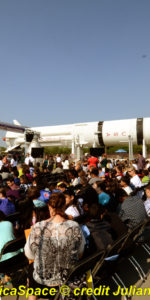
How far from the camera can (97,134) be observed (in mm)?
22578

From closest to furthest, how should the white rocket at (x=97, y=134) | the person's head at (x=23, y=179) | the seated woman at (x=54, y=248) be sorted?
the seated woman at (x=54, y=248) → the person's head at (x=23, y=179) → the white rocket at (x=97, y=134)

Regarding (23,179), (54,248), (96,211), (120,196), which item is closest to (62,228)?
(54,248)

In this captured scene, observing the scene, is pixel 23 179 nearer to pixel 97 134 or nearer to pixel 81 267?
pixel 81 267

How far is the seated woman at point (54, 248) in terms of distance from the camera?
2551mm

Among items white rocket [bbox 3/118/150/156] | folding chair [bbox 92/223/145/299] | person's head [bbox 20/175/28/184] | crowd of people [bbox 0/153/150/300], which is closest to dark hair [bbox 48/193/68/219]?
crowd of people [bbox 0/153/150/300]

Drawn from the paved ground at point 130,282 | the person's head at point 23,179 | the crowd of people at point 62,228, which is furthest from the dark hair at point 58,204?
the person's head at point 23,179

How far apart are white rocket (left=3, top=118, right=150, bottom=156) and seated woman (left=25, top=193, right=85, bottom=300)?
1882 centimetres

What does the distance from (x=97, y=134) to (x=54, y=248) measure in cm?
2030

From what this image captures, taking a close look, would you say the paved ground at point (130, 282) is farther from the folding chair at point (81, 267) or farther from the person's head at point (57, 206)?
the person's head at point (57, 206)

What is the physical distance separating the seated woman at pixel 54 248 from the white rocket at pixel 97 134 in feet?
61.8

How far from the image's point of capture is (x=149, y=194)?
17.7ft

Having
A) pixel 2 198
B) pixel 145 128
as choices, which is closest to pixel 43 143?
pixel 145 128

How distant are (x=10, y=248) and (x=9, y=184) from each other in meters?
3.80

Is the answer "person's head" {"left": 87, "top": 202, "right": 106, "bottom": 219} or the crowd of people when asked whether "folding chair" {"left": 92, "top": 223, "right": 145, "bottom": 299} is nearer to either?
the crowd of people
